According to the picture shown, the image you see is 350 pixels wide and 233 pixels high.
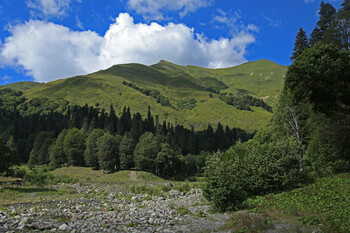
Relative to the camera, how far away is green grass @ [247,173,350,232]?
1717 cm

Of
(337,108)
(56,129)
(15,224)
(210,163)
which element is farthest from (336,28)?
(56,129)

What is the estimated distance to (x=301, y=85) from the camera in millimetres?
30625

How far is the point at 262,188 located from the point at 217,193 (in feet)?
29.9

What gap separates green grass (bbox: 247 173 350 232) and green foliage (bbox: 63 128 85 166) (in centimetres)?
9911

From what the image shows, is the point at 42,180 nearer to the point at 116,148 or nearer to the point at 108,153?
the point at 108,153

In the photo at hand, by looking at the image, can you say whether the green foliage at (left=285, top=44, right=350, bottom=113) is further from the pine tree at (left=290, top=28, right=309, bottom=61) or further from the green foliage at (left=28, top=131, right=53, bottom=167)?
the green foliage at (left=28, top=131, right=53, bottom=167)

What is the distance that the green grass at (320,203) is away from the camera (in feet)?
56.3

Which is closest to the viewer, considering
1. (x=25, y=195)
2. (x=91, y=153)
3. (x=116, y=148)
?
(x=25, y=195)

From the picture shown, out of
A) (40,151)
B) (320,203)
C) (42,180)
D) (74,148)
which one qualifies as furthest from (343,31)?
(40,151)

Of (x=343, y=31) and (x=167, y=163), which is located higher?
(x=343, y=31)

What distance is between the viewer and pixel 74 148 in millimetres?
110625

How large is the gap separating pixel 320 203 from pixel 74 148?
348ft

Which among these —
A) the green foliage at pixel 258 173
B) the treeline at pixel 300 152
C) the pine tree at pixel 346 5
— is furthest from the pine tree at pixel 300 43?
the green foliage at pixel 258 173

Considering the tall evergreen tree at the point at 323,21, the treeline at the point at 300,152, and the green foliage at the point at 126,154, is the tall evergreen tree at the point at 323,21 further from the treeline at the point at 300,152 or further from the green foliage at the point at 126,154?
the green foliage at the point at 126,154
